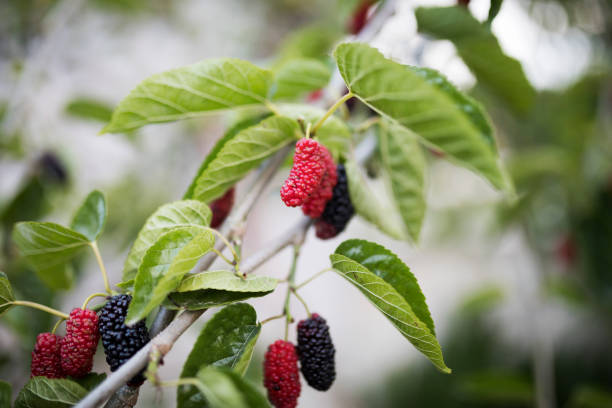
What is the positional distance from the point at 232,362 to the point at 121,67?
206 cm

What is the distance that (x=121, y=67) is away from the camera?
202cm

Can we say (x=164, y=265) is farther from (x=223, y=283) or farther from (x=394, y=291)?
(x=394, y=291)

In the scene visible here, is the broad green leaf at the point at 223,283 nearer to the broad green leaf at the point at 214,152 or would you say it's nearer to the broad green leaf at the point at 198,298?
the broad green leaf at the point at 198,298

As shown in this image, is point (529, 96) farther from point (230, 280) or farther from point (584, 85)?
point (584, 85)

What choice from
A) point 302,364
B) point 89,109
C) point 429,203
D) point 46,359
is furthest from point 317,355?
point 429,203

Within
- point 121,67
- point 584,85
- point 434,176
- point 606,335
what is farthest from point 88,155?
point 606,335

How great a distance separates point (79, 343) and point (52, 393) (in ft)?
0.12

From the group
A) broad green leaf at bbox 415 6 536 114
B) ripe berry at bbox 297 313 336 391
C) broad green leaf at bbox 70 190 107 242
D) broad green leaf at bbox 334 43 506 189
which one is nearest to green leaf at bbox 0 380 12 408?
broad green leaf at bbox 70 190 107 242

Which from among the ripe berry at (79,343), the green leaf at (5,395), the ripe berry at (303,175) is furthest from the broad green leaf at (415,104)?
the green leaf at (5,395)

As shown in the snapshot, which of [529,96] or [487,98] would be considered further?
[487,98]

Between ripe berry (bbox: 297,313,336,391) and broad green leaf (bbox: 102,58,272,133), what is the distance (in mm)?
224

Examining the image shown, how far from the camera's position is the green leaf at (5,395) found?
0.33 meters

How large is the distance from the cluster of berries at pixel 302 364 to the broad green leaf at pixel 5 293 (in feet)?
0.73

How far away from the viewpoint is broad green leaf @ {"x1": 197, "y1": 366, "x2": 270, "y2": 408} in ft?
0.82
